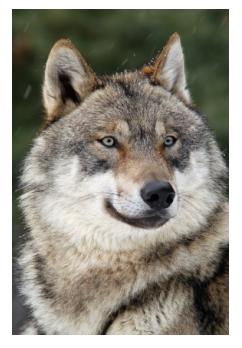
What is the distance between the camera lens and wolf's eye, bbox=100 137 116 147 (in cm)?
383

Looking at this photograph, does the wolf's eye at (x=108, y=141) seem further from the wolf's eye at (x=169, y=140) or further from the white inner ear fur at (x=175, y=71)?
the white inner ear fur at (x=175, y=71)

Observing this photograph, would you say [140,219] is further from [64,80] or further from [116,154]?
[64,80]

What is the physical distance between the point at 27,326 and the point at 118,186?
4.11 feet

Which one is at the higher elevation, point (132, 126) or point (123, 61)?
point (123, 61)

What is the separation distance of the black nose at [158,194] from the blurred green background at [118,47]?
2.91ft

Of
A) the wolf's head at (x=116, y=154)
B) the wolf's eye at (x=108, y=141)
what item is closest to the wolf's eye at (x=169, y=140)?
the wolf's head at (x=116, y=154)

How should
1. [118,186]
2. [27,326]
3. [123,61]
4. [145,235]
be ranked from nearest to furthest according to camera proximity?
[118,186] < [145,235] < [27,326] < [123,61]

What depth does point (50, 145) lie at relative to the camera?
4004 millimetres

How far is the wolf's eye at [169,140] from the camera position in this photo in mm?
3888

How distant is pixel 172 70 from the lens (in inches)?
163
